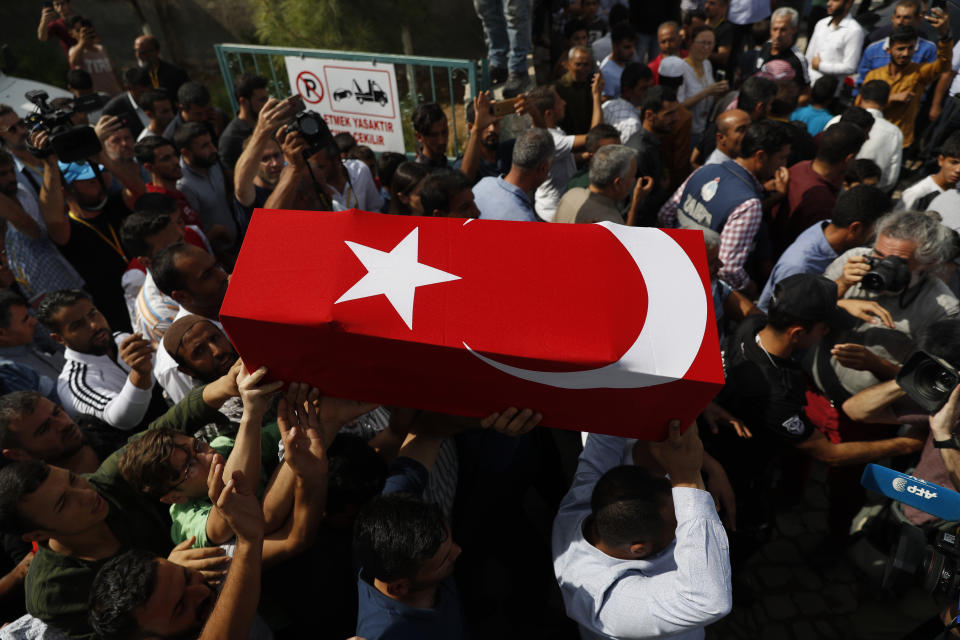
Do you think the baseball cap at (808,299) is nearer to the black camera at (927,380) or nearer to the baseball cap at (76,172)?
the black camera at (927,380)

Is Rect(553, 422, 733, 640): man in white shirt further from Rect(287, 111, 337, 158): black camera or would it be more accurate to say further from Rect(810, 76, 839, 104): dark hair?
Rect(810, 76, 839, 104): dark hair

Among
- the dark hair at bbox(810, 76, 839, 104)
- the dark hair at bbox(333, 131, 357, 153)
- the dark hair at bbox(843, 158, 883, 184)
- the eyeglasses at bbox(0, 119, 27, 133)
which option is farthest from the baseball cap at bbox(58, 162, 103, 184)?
the dark hair at bbox(810, 76, 839, 104)

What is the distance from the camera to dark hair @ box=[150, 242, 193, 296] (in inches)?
108

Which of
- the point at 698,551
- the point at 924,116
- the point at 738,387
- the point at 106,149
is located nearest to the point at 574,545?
the point at 698,551

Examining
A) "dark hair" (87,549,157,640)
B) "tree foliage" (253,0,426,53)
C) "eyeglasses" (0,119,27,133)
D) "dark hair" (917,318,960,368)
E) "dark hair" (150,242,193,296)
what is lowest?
"tree foliage" (253,0,426,53)

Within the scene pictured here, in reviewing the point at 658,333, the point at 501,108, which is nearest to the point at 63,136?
the point at 501,108

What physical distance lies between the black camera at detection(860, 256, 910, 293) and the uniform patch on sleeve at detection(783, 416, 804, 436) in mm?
827

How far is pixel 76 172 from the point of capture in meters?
4.28

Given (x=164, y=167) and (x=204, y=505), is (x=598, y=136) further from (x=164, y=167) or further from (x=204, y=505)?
(x=204, y=505)

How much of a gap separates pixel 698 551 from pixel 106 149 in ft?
15.0

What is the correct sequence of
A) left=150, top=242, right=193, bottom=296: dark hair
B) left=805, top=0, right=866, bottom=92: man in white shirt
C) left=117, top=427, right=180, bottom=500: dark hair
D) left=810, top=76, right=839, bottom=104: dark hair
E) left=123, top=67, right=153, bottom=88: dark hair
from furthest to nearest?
1. left=805, top=0, right=866, bottom=92: man in white shirt
2. left=123, top=67, right=153, bottom=88: dark hair
3. left=810, top=76, right=839, bottom=104: dark hair
4. left=150, top=242, right=193, bottom=296: dark hair
5. left=117, top=427, right=180, bottom=500: dark hair

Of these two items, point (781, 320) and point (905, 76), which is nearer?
point (781, 320)

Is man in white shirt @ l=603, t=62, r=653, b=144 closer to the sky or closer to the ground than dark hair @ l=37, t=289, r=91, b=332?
closer to the ground

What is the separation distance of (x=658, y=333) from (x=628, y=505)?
0.61m
